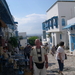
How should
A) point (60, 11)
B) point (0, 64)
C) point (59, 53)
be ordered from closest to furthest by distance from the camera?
point (59, 53)
point (0, 64)
point (60, 11)

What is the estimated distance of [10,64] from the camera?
756 cm

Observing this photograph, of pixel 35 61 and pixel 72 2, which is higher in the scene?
pixel 72 2

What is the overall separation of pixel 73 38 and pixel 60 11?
7871 mm

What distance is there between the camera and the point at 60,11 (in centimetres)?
2297

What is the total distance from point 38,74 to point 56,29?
19.8 metres

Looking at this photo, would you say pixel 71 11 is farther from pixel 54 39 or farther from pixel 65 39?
pixel 54 39

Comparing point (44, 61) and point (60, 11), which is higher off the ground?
point (60, 11)

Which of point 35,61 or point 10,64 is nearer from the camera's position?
point 35,61

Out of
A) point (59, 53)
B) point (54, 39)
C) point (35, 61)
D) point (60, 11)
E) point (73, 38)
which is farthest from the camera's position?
point (54, 39)

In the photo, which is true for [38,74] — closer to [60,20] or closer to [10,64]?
[10,64]

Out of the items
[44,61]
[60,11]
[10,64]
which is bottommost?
[10,64]

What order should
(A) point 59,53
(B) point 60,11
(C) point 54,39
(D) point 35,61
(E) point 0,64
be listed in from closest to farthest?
1. (D) point 35,61
2. (A) point 59,53
3. (E) point 0,64
4. (B) point 60,11
5. (C) point 54,39

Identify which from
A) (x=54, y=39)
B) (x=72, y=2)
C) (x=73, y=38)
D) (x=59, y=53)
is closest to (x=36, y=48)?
(x=59, y=53)

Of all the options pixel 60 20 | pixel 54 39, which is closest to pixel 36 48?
pixel 60 20
